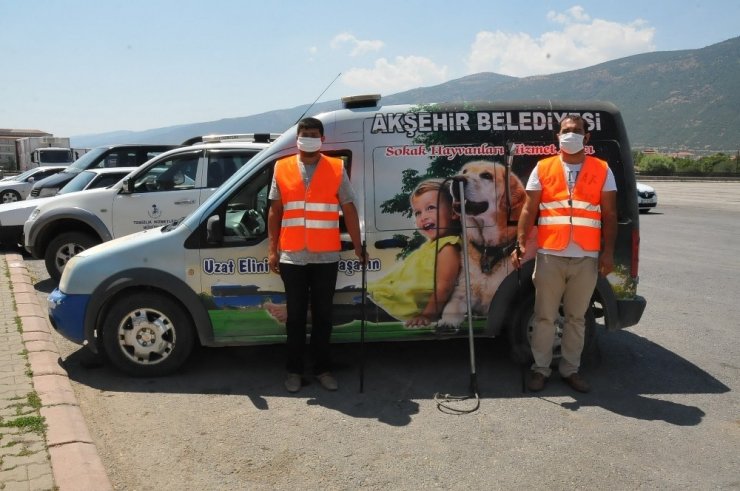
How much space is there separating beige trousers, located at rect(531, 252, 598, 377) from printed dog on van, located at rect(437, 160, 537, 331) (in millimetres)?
321

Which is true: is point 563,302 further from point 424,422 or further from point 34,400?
point 34,400

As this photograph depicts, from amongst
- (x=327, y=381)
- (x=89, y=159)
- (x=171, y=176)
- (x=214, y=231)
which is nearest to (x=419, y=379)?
(x=327, y=381)

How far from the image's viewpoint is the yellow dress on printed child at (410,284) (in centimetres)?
503

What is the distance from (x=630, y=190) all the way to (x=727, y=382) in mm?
1673

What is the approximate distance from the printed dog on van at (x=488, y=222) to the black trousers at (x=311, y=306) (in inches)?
38.3

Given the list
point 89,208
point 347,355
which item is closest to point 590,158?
point 347,355

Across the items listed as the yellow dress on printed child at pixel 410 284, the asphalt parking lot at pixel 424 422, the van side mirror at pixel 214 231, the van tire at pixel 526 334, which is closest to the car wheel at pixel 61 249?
the asphalt parking lot at pixel 424 422

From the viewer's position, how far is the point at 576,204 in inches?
182

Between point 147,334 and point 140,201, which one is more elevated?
point 140,201

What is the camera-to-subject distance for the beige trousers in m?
4.73

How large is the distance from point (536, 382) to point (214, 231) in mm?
2732

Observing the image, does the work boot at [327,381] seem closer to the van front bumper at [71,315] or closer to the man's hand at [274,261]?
the man's hand at [274,261]

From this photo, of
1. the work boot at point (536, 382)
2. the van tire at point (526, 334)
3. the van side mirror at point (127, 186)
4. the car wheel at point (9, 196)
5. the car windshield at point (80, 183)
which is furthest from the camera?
the car wheel at point (9, 196)

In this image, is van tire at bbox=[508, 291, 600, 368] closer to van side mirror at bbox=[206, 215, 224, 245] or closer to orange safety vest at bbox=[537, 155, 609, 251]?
orange safety vest at bbox=[537, 155, 609, 251]
